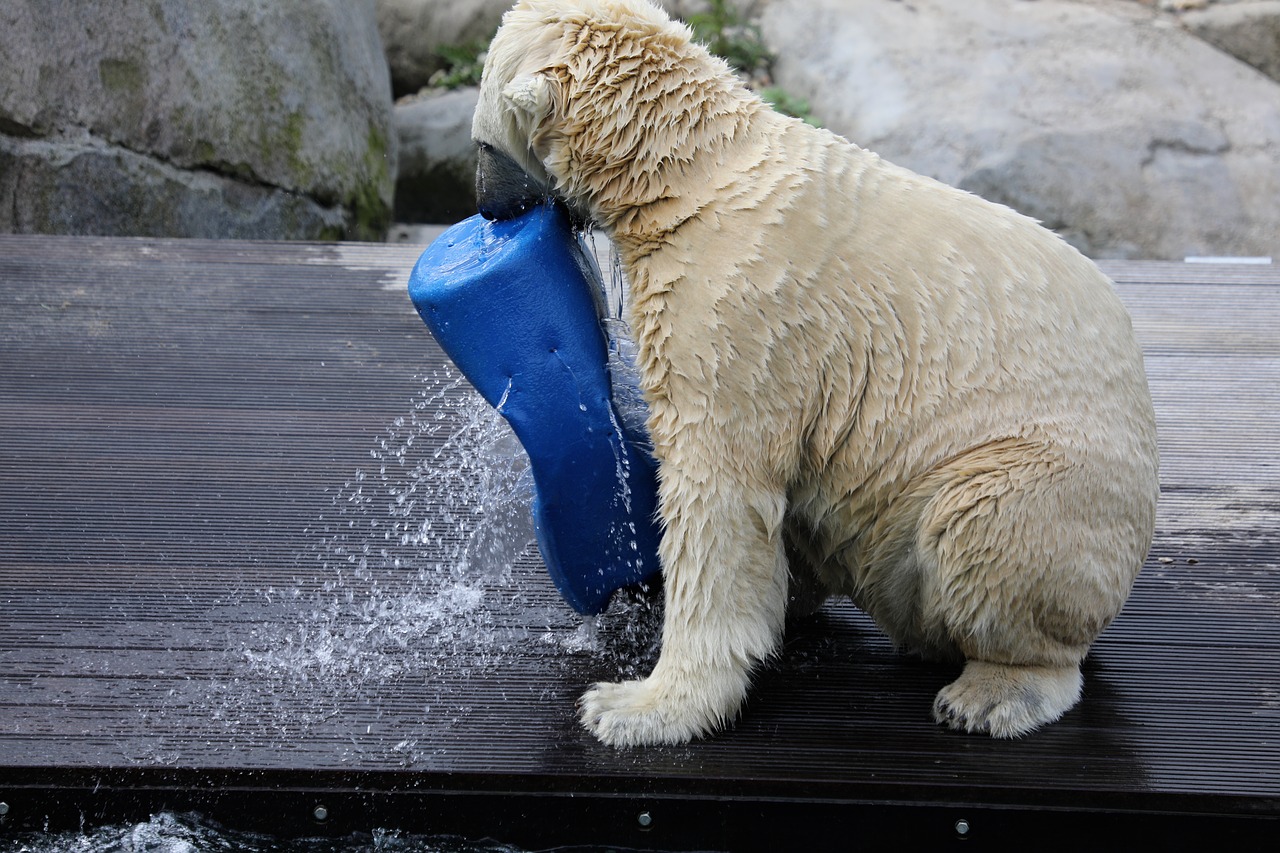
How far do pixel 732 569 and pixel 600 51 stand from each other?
1087 millimetres

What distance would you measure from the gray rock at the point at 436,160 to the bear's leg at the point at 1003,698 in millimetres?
6217

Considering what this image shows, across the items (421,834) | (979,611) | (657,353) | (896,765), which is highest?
(657,353)

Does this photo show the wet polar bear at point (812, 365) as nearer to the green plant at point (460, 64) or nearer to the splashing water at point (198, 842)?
the splashing water at point (198, 842)

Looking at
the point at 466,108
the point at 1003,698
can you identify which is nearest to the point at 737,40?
the point at 466,108

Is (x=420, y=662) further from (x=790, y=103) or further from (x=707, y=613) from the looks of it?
(x=790, y=103)

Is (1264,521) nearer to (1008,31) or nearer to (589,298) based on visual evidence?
(589,298)

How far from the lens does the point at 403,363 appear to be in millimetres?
4352

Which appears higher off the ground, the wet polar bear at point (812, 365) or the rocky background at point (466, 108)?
the wet polar bear at point (812, 365)

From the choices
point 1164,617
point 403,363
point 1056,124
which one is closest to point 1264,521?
point 1164,617

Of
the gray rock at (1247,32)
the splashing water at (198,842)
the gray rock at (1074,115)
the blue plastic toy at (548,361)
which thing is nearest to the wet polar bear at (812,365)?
the blue plastic toy at (548,361)

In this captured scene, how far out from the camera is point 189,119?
20.4 ft

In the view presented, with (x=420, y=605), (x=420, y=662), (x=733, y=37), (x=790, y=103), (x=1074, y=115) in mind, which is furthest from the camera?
(x=733, y=37)

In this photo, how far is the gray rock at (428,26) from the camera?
Answer: 29.7 feet

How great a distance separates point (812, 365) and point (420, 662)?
3.82 ft
